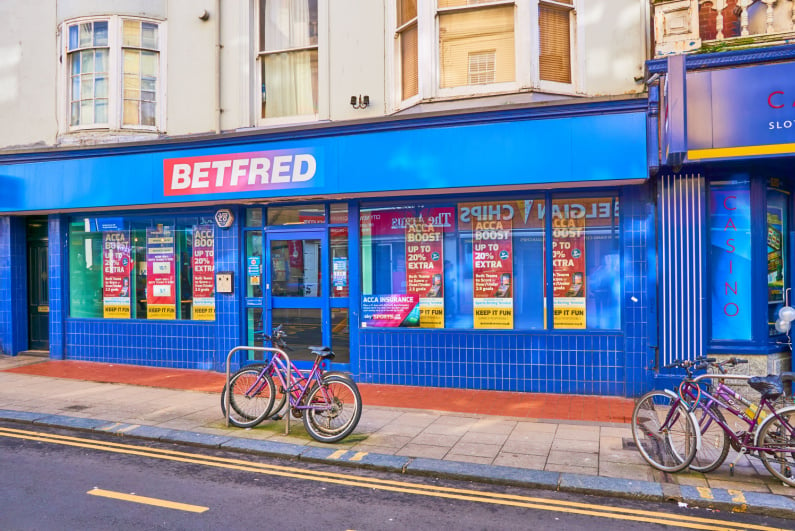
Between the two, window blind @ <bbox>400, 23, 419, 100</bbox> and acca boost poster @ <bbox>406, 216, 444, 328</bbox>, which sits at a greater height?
window blind @ <bbox>400, 23, 419, 100</bbox>

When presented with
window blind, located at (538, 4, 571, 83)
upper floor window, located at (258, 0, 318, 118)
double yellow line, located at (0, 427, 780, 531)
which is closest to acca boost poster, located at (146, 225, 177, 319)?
upper floor window, located at (258, 0, 318, 118)

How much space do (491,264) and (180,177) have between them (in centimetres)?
539

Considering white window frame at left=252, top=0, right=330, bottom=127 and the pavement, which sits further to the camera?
white window frame at left=252, top=0, right=330, bottom=127

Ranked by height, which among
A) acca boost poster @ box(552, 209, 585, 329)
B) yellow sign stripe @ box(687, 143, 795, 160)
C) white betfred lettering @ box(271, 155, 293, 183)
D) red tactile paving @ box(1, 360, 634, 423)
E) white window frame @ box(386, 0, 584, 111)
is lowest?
red tactile paving @ box(1, 360, 634, 423)

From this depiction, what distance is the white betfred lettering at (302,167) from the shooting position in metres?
9.74

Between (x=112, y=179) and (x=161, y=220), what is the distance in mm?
1115

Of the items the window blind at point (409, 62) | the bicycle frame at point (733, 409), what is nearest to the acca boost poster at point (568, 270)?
the window blind at point (409, 62)

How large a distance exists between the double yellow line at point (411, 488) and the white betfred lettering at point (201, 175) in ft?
15.1

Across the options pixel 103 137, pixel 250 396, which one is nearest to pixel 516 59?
pixel 250 396

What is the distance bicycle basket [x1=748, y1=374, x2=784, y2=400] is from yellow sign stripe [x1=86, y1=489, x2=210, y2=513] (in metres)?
4.84

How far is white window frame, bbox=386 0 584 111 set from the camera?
8977mm

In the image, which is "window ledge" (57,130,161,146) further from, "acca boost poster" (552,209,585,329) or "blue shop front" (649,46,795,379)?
"blue shop front" (649,46,795,379)

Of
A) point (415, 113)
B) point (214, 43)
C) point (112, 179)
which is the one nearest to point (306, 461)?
point (415, 113)

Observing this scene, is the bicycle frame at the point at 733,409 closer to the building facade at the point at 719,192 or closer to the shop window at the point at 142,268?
the building facade at the point at 719,192
